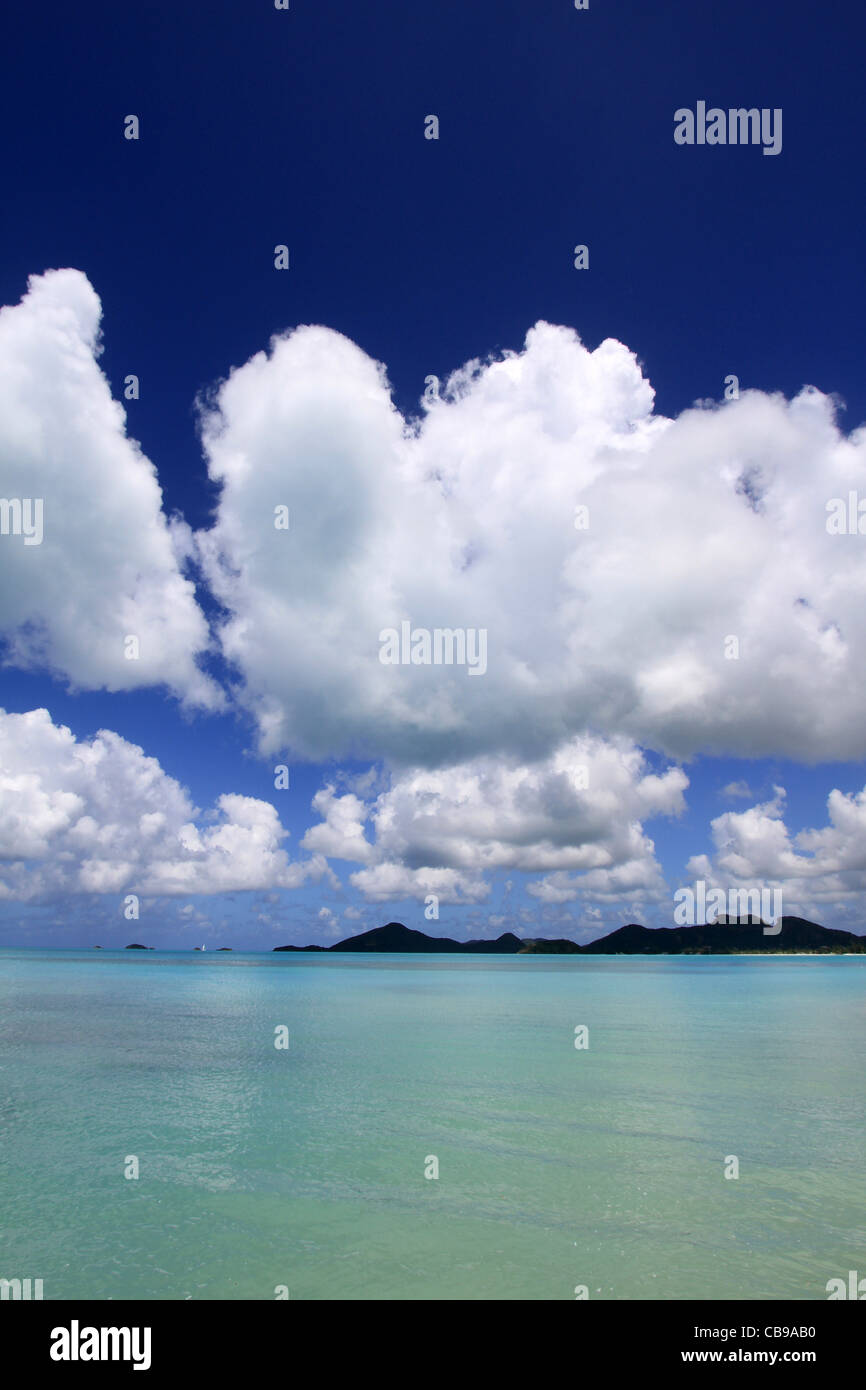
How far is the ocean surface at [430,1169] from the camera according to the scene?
37.8ft

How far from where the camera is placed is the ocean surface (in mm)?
11523

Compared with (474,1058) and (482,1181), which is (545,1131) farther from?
(474,1058)

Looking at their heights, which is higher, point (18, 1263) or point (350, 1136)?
point (18, 1263)

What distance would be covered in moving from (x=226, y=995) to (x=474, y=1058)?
163 feet

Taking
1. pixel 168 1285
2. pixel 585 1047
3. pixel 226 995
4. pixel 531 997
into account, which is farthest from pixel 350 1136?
pixel 226 995

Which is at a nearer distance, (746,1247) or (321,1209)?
(746,1247)

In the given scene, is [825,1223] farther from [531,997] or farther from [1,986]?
[1,986]

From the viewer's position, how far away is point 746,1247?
12320 mm

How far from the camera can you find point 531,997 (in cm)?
6950

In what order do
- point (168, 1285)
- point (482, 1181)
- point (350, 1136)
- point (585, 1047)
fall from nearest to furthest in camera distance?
point (168, 1285), point (482, 1181), point (350, 1136), point (585, 1047)

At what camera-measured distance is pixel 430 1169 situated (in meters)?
15.9

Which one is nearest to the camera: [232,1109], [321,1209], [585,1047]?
[321,1209]

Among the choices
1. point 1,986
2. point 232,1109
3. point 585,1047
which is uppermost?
point 232,1109

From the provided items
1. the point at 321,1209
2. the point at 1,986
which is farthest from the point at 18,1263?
the point at 1,986
